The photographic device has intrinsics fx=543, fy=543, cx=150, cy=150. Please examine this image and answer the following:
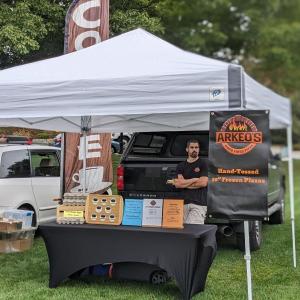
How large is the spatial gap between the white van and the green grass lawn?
924mm

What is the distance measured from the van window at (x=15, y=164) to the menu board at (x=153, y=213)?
3328 mm

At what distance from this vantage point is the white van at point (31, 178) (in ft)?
26.3

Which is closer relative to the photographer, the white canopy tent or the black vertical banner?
the black vertical banner

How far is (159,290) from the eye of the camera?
5605 millimetres

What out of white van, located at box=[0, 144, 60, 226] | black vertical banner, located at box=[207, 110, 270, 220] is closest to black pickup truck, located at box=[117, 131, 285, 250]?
white van, located at box=[0, 144, 60, 226]

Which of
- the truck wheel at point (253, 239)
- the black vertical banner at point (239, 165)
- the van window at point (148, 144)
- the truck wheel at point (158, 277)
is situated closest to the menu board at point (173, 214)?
the truck wheel at point (158, 277)

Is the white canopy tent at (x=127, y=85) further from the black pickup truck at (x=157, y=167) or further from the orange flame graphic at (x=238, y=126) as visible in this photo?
the black pickup truck at (x=157, y=167)

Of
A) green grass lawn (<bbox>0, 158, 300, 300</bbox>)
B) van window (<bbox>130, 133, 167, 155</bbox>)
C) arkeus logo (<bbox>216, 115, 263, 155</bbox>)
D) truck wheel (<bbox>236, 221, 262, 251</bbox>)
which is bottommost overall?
green grass lawn (<bbox>0, 158, 300, 300</bbox>)

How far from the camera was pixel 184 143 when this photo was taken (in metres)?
7.53

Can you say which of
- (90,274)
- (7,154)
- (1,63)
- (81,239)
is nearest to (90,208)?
(81,239)

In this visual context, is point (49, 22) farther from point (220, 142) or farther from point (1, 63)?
point (220, 142)

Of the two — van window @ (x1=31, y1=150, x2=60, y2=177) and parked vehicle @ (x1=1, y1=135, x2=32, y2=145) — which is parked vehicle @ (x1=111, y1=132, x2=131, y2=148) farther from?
parked vehicle @ (x1=1, y1=135, x2=32, y2=145)

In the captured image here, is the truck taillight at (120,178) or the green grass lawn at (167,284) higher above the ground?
the truck taillight at (120,178)

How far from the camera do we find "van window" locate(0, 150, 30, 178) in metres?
8.03
